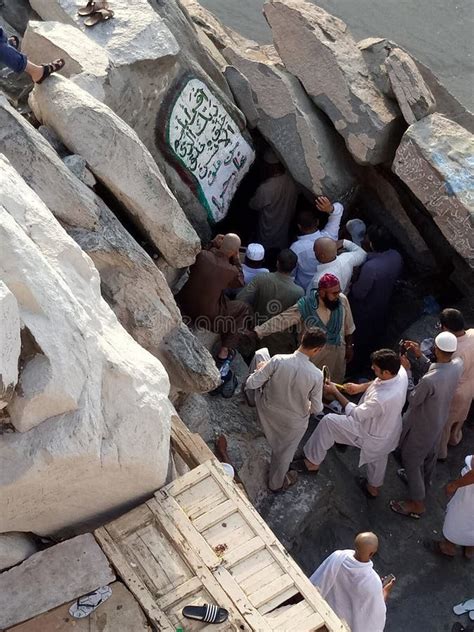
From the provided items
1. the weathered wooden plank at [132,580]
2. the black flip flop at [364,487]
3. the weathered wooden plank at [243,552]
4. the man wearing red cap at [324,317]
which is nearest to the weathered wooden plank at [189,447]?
the weathered wooden plank at [243,552]

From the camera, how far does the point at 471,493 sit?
17.5 ft

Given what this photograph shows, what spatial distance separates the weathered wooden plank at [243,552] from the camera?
3.61 meters

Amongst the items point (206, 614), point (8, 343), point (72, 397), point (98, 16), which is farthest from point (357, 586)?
point (98, 16)

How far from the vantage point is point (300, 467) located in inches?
232

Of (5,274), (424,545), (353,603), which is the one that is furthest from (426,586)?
(5,274)

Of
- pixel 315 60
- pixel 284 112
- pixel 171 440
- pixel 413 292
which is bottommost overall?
pixel 413 292

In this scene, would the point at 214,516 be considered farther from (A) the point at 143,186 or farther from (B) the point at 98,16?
(B) the point at 98,16

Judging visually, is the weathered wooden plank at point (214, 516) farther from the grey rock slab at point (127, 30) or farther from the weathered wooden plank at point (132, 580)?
the grey rock slab at point (127, 30)

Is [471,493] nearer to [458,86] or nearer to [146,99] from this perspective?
[146,99]

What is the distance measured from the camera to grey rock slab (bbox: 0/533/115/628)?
3.43 metres

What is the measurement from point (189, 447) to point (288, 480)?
1.84 metres

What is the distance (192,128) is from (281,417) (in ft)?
9.19

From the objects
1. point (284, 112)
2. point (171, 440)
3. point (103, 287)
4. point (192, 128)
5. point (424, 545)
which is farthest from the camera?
point (284, 112)

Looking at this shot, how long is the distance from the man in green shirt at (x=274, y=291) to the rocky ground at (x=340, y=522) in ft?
1.74
